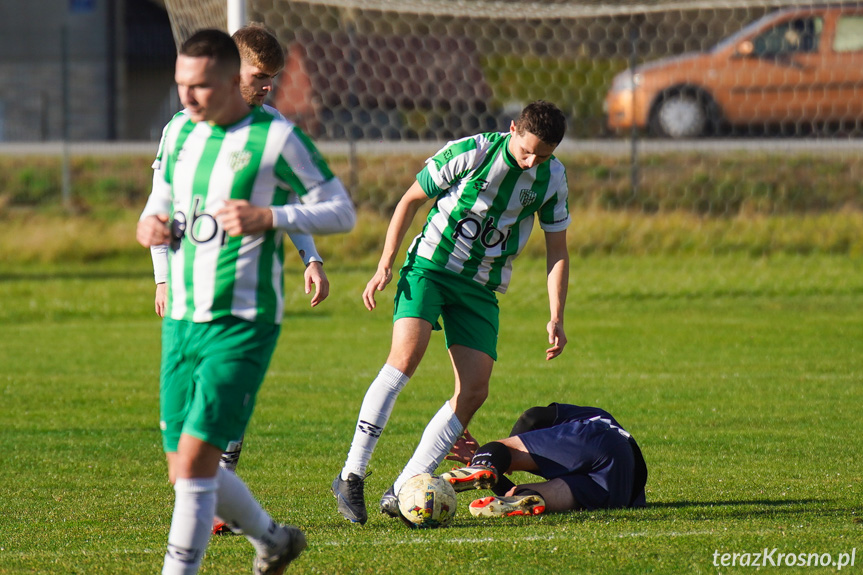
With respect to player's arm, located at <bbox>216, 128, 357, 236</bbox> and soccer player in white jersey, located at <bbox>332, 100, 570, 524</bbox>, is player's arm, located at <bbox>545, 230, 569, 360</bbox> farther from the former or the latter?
player's arm, located at <bbox>216, 128, 357, 236</bbox>

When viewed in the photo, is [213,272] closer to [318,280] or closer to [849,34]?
[318,280]

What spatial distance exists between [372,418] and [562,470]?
96 cm

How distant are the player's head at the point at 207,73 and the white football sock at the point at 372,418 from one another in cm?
182

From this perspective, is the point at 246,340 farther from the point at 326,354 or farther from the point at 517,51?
the point at 517,51

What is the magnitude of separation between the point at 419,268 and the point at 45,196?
1744 cm

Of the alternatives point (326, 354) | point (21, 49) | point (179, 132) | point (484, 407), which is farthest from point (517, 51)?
point (21, 49)

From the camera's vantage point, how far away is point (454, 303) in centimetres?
527

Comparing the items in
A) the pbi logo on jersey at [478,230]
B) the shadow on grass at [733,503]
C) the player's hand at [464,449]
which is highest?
the pbi logo on jersey at [478,230]

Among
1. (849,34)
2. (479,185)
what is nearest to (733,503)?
(479,185)

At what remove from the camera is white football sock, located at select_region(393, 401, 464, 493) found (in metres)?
5.18

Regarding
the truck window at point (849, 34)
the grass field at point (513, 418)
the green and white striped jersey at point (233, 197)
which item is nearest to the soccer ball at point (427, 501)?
the grass field at point (513, 418)

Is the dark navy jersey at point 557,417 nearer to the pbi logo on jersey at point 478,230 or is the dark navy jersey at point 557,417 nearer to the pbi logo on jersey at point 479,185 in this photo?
the pbi logo on jersey at point 478,230

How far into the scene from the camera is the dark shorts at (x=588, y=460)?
5.17m

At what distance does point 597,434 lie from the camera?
530 cm
